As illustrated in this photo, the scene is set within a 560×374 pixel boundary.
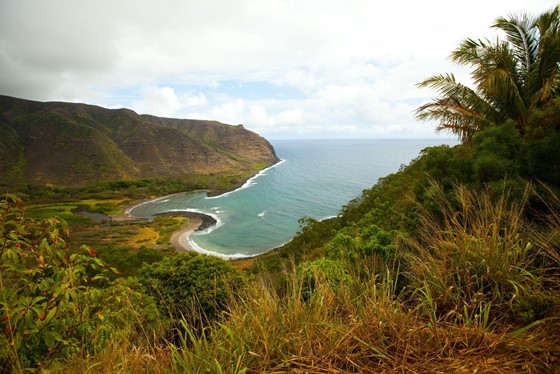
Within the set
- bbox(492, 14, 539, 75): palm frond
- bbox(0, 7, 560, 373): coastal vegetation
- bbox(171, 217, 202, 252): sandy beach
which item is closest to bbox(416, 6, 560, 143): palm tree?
bbox(492, 14, 539, 75): palm frond

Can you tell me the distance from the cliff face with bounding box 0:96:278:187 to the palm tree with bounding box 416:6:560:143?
10031cm

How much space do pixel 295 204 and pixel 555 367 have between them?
66.1 meters

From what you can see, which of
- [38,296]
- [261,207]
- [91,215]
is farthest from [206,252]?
[38,296]

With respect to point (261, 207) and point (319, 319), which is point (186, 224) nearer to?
point (261, 207)

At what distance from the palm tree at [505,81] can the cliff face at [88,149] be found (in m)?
100

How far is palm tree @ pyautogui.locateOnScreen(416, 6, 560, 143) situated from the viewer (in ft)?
22.5

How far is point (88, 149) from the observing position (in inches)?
3816

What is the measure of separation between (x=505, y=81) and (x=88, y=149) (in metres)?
116

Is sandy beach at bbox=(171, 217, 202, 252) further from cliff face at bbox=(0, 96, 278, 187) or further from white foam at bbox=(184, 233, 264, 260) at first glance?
cliff face at bbox=(0, 96, 278, 187)

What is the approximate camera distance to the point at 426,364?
158 cm

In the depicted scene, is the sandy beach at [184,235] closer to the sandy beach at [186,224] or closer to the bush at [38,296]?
the sandy beach at [186,224]

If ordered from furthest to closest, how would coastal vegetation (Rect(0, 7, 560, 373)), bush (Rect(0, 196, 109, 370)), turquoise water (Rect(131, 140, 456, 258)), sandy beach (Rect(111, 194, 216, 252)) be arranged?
turquoise water (Rect(131, 140, 456, 258)) → sandy beach (Rect(111, 194, 216, 252)) → bush (Rect(0, 196, 109, 370)) → coastal vegetation (Rect(0, 7, 560, 373))

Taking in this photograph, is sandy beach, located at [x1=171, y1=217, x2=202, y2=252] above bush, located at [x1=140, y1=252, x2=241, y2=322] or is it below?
below

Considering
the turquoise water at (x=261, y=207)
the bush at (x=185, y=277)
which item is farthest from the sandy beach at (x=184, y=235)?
the bush at (x=185, y=277)
